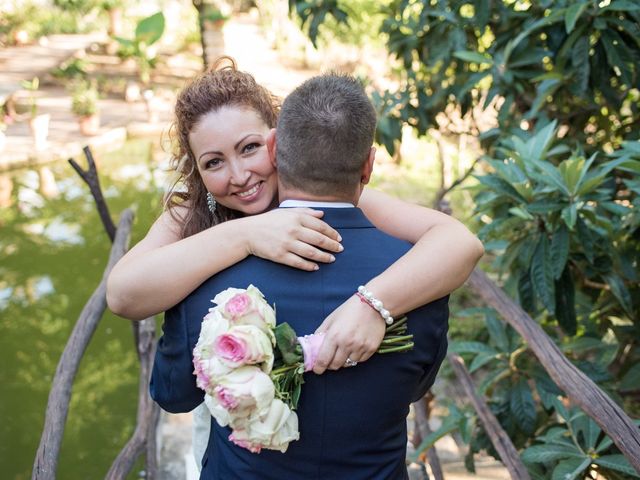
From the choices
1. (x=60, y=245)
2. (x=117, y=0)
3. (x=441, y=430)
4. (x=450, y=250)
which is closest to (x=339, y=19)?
(x=441, y=430)

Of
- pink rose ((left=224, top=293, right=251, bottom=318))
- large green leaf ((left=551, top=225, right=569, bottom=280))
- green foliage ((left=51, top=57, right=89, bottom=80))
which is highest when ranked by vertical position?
pink rose ((left=224, top=293, right=251, bottom=318))

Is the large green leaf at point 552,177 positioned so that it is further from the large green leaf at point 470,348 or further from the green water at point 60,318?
the green water at point 60,318

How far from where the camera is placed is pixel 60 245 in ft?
22.8

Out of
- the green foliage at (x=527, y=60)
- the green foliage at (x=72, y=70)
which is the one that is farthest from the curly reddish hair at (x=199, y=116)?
the green foliage at (x=72, y=70)

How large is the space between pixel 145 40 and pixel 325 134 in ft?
43.7

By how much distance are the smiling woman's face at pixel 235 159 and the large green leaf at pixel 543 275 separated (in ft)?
3.64

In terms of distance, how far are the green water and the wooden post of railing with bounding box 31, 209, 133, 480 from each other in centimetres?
207

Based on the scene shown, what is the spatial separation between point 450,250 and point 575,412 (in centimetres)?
124

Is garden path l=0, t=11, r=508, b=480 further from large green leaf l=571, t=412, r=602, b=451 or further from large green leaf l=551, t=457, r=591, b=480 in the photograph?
large green leaf l=551, t=457, r=591, b=480

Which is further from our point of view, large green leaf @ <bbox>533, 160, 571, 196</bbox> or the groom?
large green leaf @ <bbox>533, 160, 571, 196</bbox>

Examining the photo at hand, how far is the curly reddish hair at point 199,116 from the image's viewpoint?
1.73 metres

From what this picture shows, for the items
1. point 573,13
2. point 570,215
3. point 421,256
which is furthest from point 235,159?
point 573,13

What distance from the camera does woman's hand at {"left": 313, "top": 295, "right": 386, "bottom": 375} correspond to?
47.9 inches

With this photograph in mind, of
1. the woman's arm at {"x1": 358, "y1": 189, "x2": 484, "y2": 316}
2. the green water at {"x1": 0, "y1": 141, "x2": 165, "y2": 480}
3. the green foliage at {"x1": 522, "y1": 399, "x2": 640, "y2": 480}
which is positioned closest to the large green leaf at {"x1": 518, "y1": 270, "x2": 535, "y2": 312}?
the green foliage at {"x1": 522, "y1": 399, "x2": 640, "y2": 480}
